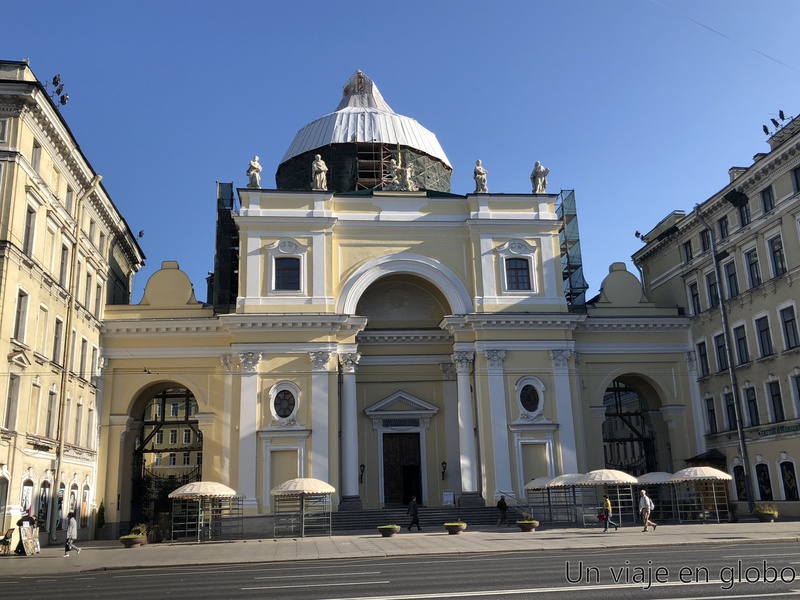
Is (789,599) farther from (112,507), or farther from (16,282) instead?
(112,507)

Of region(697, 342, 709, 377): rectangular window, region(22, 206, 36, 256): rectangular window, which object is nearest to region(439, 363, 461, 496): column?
region(697, 342, 709, 377): rectangular window

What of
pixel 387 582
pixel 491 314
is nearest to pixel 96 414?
pixel 491 314

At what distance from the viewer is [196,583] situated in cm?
1725

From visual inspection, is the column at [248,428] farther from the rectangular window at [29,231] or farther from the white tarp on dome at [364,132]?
the white tarp on dome at [364,132]

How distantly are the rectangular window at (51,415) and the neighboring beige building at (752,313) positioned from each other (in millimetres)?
31647

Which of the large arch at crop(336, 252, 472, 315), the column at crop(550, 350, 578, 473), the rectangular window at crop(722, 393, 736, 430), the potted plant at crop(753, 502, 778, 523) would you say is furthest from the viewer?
the large arch at crop(336, 252, 472, 315)

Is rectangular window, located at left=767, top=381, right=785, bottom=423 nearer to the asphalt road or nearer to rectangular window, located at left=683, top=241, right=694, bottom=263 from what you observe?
rectangular window, located at left=683, top=241, right=694, bottom=263

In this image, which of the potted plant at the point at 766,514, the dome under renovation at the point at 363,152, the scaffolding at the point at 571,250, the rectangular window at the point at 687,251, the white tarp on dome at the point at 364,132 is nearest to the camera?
the potted plant at the point at 766,514

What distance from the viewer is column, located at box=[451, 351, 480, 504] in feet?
126

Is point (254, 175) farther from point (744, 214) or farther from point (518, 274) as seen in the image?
point (744, 214)

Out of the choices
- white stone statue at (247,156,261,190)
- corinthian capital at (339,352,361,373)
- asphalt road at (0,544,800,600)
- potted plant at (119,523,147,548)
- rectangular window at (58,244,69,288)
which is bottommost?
asphalt road at (0,544,800,600)

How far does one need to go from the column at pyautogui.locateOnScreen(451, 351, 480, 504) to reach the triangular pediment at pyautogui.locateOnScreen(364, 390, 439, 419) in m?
3.25

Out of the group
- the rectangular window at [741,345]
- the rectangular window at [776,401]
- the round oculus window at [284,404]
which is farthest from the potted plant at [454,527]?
the rectangular window at [741,345]

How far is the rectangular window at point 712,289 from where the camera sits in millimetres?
41969
